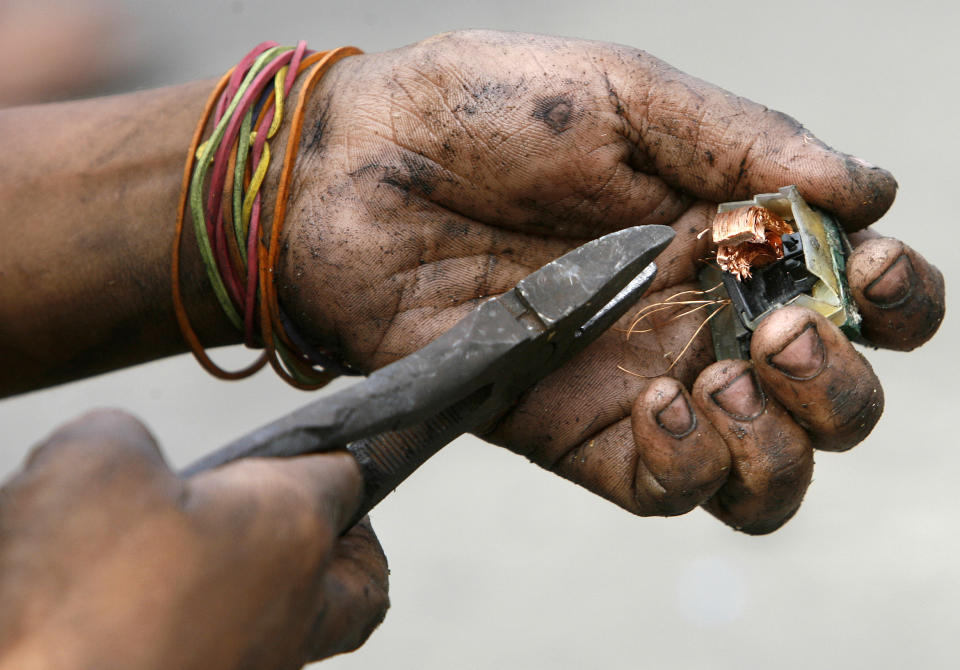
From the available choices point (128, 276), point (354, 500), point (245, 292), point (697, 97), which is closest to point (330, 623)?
point (354, 500)

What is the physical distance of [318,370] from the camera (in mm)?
2035

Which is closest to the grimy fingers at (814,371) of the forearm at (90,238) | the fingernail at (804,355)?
the fingernail at (804,355)

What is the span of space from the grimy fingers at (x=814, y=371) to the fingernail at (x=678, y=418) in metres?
0.13

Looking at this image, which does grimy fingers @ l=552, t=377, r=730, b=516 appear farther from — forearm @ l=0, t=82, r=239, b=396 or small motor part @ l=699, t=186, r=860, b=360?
forearm @ l=0, t=82, r=239, b=396

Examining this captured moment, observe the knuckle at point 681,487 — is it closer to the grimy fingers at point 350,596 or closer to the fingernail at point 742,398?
the fingernail at point 742,398

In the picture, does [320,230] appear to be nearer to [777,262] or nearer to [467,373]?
[467,373]

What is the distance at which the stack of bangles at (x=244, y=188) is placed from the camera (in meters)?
1.82

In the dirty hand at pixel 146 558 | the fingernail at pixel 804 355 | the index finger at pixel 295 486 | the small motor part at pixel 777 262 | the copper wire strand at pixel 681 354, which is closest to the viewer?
the dirty hand at pixel 146 558

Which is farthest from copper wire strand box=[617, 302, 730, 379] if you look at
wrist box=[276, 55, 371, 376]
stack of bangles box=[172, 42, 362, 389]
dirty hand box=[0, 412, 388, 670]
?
dirty hand box=[0, 412, 388, 670]

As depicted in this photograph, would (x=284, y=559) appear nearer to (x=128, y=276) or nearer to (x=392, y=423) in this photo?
(x=392, y=423)

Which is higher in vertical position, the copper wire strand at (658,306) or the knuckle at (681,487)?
the copper wire strand at (658,306)

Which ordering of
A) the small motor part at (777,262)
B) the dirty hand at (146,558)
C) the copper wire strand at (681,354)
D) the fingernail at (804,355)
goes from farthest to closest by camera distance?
the copper wire strand at (681,354) < the small motor part at (777,262) < the fingernail at (804,355) < the dirty hand at (146,558)

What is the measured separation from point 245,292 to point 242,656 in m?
0.92

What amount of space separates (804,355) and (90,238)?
129 centimetres
